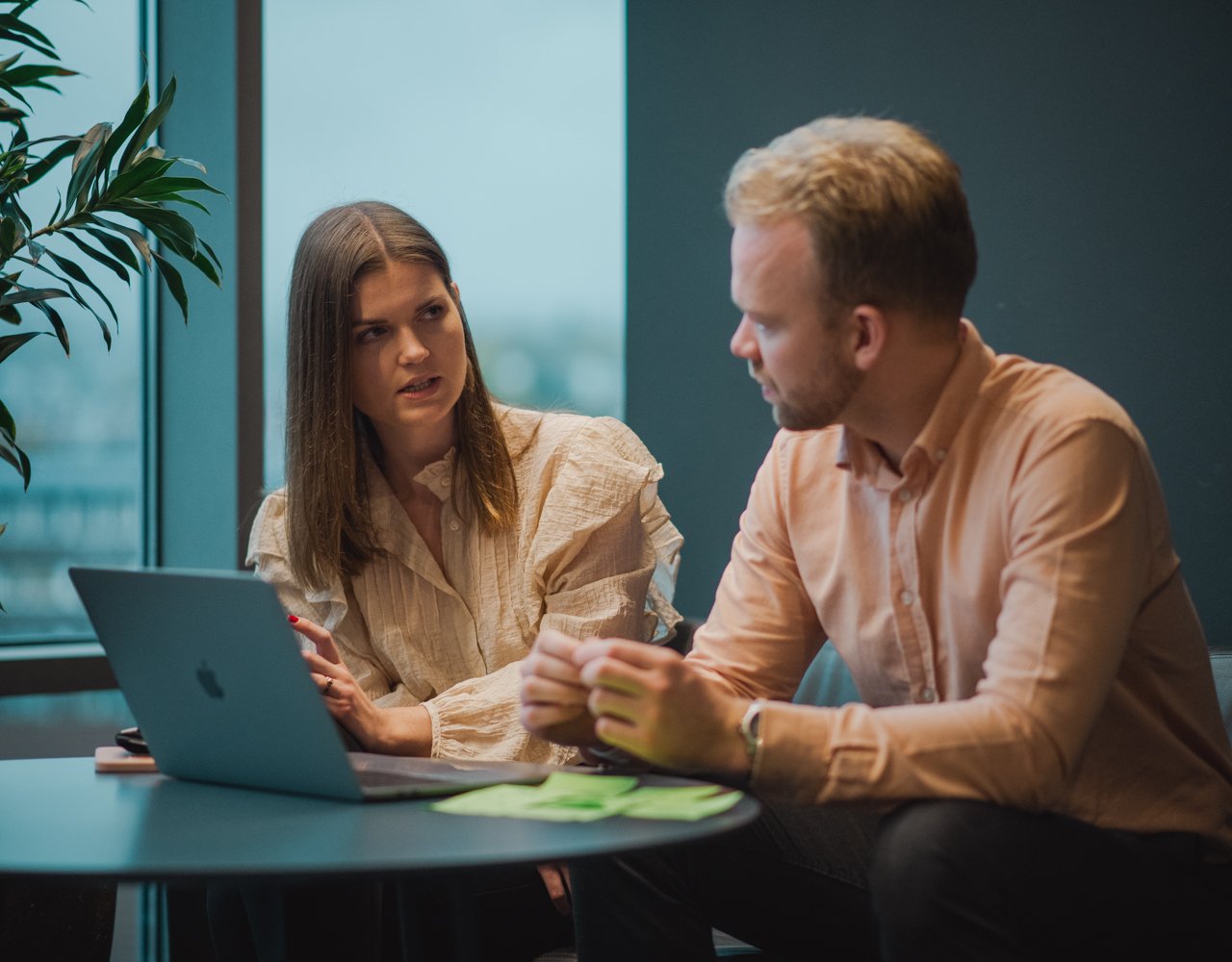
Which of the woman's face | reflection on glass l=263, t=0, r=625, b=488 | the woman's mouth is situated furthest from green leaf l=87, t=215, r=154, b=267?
reflection on glass l=263, t=0, r=625, b=488

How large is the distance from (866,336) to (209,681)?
0.76m

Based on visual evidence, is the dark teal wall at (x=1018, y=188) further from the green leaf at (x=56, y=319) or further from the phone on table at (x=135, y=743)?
the phone on table at (x=135, y=743)

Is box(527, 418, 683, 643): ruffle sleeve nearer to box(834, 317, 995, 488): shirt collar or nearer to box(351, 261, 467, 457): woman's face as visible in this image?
box(351, 261, 467, 457): woman's face

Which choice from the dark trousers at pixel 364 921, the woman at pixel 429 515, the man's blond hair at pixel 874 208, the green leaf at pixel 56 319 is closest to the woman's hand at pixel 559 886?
the dark trousers at pixel 364 921

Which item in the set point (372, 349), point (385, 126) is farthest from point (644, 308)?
point (372, 349)

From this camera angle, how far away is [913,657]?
1.55 metres

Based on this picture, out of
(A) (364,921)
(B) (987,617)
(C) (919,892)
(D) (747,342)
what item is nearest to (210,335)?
(A) (364,921)

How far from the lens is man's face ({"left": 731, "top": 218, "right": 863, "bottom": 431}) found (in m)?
1.46

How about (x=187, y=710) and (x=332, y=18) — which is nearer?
(x=187, y=710)

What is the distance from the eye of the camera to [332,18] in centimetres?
349

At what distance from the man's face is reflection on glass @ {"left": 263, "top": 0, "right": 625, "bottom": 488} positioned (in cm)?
205

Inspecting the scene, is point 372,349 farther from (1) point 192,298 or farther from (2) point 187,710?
(1) point 192,298

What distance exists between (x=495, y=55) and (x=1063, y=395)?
2.60m

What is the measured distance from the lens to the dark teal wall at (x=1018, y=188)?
2545mm
